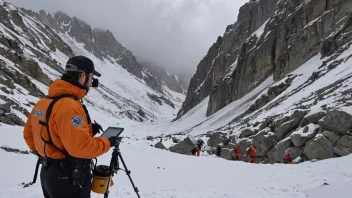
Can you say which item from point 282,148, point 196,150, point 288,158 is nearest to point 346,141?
point 288,158

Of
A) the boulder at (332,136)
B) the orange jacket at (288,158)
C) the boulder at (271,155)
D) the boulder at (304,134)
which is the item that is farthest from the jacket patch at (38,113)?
the boulder at (271,155)

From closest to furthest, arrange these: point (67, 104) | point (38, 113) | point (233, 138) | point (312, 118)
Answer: point (67, 104)
point (38, 113)
point (312, 118)
point (233, 138)

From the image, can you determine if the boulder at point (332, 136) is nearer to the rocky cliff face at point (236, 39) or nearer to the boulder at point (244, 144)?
the boulder at point (244, 144)

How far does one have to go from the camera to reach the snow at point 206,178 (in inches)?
399

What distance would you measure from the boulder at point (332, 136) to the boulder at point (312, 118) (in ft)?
7.21

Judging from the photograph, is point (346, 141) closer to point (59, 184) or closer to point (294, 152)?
point (294, 152)

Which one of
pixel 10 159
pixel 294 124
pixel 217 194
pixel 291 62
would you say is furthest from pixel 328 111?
pixel 291 62

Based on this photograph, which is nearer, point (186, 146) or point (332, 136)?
point (332, 136)

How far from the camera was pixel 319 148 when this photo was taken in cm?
1923

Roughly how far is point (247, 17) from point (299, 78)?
214 ft

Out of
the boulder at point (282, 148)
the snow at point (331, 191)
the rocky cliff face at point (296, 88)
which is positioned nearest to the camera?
the snow at point (331, 191)

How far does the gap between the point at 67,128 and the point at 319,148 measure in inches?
725

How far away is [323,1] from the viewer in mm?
53969

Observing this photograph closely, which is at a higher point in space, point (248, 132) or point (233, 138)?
point (248, 132)
